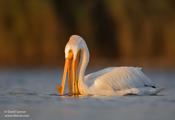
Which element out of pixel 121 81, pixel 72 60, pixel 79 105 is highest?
pixel 72 60

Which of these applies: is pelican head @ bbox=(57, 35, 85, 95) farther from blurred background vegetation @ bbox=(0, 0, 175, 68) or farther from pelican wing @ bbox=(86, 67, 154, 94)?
blurred background vegetation @ bbox=(0, 0, 175, 68)

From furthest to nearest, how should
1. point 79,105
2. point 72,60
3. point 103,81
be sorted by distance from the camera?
point 72,60 < point 103,81 < point 79,105

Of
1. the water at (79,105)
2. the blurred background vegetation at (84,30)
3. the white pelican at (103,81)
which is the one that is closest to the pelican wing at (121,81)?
the white pelican at (103,81)

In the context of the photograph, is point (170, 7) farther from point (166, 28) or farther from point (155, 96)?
point (155, 96)

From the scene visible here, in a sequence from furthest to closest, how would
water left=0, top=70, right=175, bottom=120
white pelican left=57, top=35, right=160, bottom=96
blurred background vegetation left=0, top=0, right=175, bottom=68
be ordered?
blurred background vegetation left=0, top=0, right=175, bottom=68 < white pelican left=57, top=35, right=160, bottom=96 < water left=0, top=70, right=175, bottom=120

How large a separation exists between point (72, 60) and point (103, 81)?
1.97 ft

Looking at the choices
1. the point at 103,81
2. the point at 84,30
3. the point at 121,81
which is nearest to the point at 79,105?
the point at 103,81

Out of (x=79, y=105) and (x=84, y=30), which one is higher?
(x=84, y=30)

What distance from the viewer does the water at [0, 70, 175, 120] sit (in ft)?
40.3

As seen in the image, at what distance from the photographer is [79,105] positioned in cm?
1336

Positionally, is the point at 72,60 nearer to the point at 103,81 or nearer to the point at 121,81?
the point at 103,81

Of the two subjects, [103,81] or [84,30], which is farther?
[84,30]

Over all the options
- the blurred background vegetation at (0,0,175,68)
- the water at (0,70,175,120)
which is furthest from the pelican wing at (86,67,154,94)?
the blurred background vegetation at (0,0,175,68)

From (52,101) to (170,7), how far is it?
9838 mm
